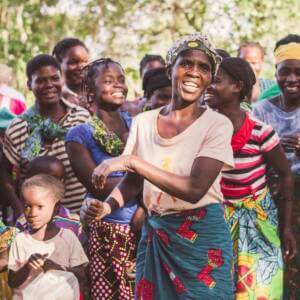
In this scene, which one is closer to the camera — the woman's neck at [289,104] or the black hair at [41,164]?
the black hair at [41,164]

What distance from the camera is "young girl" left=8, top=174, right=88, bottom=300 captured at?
14.1ft

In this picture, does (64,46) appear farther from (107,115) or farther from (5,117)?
(107,115)

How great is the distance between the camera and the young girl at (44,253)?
14.1 ft

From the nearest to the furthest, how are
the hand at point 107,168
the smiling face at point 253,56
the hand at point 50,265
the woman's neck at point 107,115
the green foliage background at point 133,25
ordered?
the hand at point 107,168
the hand at point 50,265
the woman's neck at point 107,115
the smiling face at point 253,56
the green foliage background at point 133,25

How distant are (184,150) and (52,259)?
1340 mm

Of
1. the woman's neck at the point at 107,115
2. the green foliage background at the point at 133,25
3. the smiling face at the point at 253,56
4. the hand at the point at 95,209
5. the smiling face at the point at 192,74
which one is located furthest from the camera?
the green foliage background at the point at 133,25

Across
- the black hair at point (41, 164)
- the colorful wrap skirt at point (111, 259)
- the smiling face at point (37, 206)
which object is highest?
the black hair at point (41, 164)

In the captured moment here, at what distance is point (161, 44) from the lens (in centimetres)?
1145

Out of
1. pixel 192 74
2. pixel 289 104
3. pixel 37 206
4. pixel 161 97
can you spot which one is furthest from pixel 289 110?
pixel 37 206

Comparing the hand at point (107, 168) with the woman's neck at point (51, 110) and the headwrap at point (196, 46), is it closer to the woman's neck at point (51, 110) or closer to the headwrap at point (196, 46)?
the headwrap at point (196, 46)

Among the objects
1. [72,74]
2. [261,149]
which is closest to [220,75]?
[261,149]

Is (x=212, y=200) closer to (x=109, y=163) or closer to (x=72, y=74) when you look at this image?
(x=109, y=163)

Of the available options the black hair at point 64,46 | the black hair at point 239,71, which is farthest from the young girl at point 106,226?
the black hair at point 64,46

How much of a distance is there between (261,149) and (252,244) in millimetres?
553
